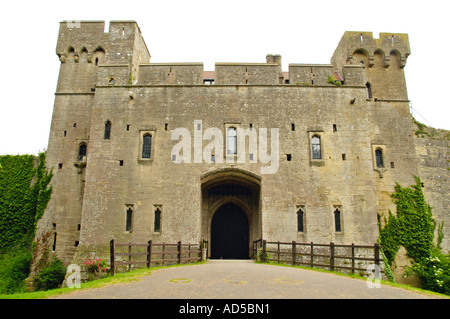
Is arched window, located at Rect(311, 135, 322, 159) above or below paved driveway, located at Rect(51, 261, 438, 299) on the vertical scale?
above

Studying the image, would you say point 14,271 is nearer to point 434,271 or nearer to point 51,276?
point 51,276

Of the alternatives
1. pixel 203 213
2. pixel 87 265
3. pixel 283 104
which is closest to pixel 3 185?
pixel 87 265

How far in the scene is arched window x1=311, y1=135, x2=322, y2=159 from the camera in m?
19.1

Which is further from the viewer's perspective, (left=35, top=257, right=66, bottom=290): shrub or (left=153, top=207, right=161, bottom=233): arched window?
(left=153, top=207, right=161, bottom=233): arched window

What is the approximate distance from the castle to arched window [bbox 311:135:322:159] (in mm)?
81

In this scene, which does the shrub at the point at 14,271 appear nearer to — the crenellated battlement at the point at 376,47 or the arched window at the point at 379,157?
the arched window at the point at 379,157

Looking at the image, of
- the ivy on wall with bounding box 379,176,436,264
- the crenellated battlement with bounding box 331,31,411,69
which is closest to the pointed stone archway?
the ivy on wall with bounding box 379,176,436,264

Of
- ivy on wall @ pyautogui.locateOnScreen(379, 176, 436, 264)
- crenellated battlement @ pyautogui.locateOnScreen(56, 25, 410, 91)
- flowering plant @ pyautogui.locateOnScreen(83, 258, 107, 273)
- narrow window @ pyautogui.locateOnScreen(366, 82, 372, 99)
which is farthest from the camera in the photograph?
narrow window @ pyautogui.locateOnScreen(366, 82, 372, 99)

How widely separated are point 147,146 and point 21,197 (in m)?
8.71

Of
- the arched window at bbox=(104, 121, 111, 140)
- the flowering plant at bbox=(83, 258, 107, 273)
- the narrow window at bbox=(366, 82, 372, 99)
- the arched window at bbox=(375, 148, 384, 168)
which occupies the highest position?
the narrow window at bbox=(366, 82, 372, 99)

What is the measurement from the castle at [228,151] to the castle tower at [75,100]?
78 mm

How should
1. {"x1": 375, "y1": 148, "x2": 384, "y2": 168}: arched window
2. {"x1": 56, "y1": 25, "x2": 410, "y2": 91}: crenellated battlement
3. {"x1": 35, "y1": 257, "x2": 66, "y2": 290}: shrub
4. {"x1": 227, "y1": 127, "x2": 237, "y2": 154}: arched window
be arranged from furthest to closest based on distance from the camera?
{"x1": 375, "y1": 148, "x2": 384, "y2": 168}: arched window → {"x1": 56, "y1": 25, "x2": 410, "y2": 91}: crenellated battlement → {"x1": 227, "y1": 127, "x2": 237, "y2": 154}: arched window → {"x1": 35, "y1": 257, "x2": 66, "y2": 290}: shrub

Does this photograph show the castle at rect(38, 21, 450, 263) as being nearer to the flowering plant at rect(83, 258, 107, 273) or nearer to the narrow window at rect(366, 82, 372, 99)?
the narrow window at rect(366, 82, 372, 99)

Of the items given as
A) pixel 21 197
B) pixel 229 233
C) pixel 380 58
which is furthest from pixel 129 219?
pixel 380 58
